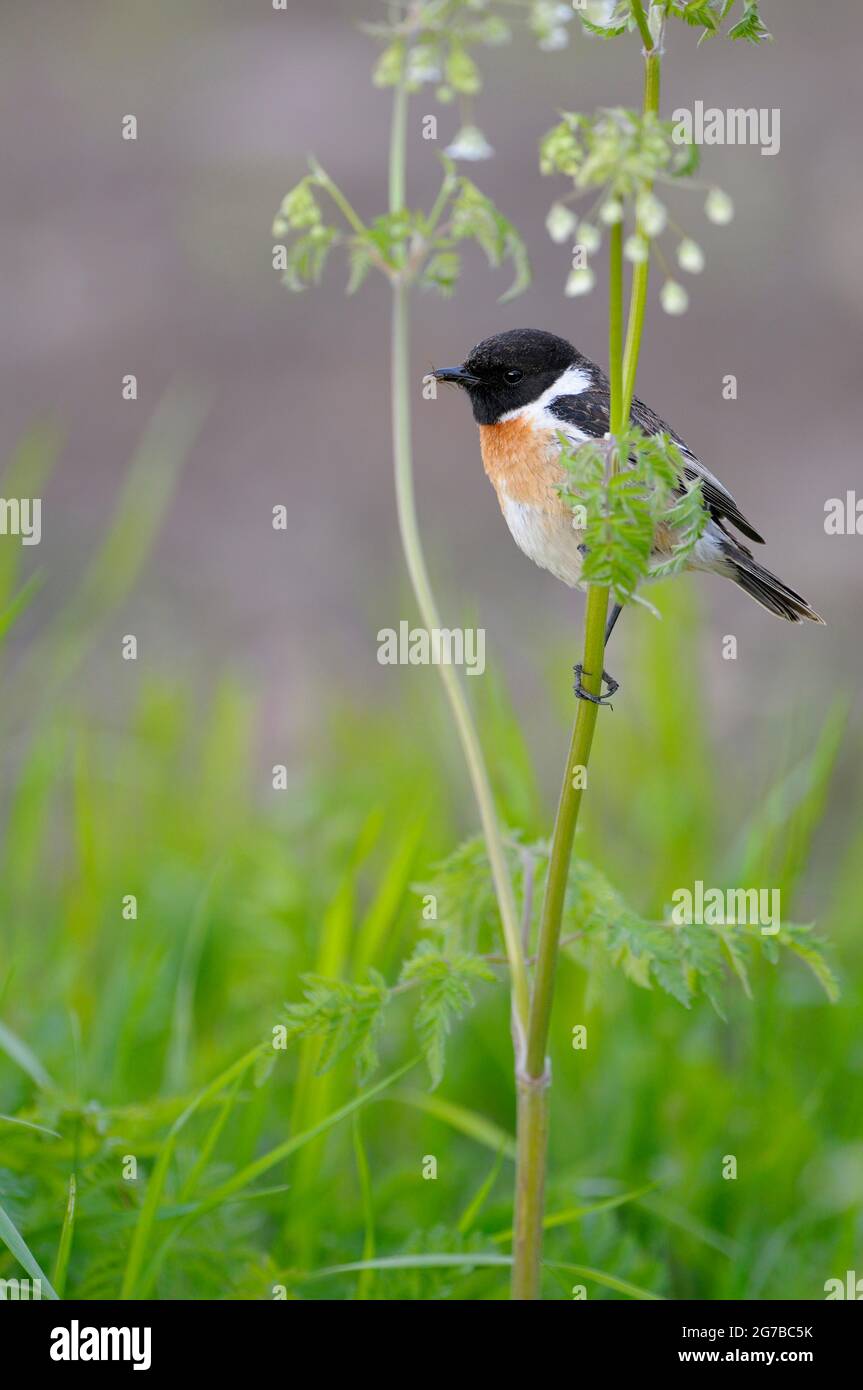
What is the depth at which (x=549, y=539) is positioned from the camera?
2.56 meters

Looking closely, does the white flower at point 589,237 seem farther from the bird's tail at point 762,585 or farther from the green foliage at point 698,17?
the bird's tail at point 762,585

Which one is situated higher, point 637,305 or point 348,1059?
point 637,305

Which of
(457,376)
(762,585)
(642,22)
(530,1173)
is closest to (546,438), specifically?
(457,376)

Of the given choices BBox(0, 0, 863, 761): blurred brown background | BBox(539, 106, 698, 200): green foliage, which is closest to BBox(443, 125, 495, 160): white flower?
BBox(539, 106, 698, 200): green foliage

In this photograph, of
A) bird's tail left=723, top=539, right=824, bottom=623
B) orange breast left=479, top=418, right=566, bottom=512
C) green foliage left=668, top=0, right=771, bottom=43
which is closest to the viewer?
green foliage left=668, top=0, right=771, bottom=43

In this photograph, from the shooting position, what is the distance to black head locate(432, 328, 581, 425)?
104 inches

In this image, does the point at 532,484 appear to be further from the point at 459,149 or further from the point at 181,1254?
the point at 181,1254

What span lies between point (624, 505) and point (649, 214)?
336 mm

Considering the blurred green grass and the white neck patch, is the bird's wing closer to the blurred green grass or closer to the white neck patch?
the white neck patch

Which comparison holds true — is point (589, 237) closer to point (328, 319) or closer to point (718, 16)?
point (718, 16)

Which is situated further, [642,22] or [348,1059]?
[348,1059]

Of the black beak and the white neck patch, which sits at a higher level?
the white neck patch

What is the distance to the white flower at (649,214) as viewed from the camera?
60.9 inches

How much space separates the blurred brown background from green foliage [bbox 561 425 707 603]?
13.4ft
